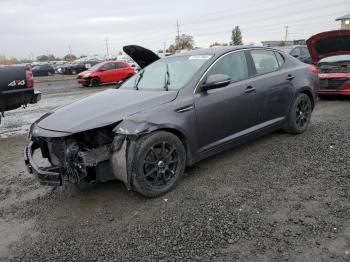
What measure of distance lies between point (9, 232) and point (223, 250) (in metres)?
2.13

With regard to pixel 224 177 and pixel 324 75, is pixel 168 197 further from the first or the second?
pixel 324 75

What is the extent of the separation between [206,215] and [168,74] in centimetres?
210

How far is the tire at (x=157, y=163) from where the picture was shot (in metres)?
3.53

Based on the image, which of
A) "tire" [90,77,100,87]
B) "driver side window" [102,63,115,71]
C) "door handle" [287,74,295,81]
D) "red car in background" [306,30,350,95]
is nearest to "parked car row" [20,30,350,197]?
"door handle" [287,74,295,81]

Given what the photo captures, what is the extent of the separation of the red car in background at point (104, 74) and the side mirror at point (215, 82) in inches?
615

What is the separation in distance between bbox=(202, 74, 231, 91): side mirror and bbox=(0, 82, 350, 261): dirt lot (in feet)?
3.75

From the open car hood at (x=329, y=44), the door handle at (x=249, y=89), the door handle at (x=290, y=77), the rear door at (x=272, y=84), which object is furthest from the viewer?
the open car hood at (x=329, y=44)

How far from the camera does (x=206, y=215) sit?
333cm

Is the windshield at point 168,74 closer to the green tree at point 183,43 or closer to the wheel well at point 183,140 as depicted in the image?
the wheel well at point 183,140

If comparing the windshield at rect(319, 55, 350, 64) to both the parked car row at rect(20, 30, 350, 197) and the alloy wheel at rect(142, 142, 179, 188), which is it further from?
the alloy wheel at rect(142, 142, 179, 188)

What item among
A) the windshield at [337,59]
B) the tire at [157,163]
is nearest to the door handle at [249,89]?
the tire at [157,163]

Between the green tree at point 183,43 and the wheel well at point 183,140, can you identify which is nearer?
the wheel well at point 183,140

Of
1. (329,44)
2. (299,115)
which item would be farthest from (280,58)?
(329,44)

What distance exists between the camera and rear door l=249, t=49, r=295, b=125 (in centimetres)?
488
